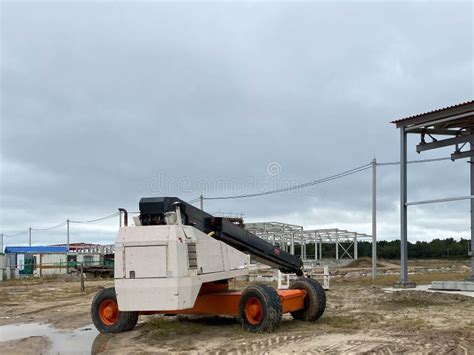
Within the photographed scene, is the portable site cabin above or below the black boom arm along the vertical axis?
below

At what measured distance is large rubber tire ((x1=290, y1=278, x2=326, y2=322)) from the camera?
12961 millimetres

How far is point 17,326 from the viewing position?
15422 mm

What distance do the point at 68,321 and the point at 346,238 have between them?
45578mm

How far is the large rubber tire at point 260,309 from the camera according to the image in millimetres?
11422

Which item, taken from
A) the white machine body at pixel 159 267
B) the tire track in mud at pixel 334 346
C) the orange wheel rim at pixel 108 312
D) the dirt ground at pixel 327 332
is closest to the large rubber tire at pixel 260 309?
the dirt ground at pixel 327 332

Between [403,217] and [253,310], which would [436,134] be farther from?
[253,310]

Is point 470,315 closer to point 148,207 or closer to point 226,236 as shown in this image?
point 226,236

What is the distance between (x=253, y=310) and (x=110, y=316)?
11.0 ft

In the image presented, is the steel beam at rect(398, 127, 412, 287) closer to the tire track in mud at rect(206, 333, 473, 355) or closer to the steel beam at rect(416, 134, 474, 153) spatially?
the steel beam at rect(416, 134, 474, 153)

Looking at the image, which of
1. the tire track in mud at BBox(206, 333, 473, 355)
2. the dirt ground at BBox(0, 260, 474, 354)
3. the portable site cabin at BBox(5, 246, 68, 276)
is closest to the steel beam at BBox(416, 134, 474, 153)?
the dirt ground at BBox(0, 260, 474, 354)

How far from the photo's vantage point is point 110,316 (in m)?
12.9

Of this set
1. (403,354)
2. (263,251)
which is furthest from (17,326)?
(403,354)

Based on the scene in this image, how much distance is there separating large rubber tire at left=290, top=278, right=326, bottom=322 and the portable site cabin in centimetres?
4104

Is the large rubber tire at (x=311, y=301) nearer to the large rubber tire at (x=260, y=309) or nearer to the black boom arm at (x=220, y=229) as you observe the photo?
the black boom arm at (x=220, y=229)
